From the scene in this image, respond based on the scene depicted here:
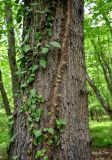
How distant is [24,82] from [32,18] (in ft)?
2.38

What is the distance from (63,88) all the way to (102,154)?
679cm

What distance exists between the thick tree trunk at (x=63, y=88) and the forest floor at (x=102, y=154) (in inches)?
233


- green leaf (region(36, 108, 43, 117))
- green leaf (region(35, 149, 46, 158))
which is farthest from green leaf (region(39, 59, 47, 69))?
green leaf (region(35, 149, 46, 158))

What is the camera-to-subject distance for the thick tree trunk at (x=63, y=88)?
276 centimetres

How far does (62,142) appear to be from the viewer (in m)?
2.76

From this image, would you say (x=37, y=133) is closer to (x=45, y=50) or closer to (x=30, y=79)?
(x=30, y=79)

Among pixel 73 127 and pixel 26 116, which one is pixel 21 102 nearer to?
pixel 26 116

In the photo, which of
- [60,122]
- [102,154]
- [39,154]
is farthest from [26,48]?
[102,154]

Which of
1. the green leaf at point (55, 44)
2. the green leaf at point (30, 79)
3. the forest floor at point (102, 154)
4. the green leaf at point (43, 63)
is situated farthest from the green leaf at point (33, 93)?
the forest floor at point (102, 154)

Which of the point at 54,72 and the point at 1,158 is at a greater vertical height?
the point at 54,72

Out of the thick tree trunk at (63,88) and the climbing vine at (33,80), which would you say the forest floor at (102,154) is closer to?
the thick tree trunk at (63,88)

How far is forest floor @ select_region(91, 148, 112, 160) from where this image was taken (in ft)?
28.1

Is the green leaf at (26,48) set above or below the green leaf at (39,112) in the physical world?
above

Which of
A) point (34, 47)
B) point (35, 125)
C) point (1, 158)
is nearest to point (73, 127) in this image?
point (35, 125)
